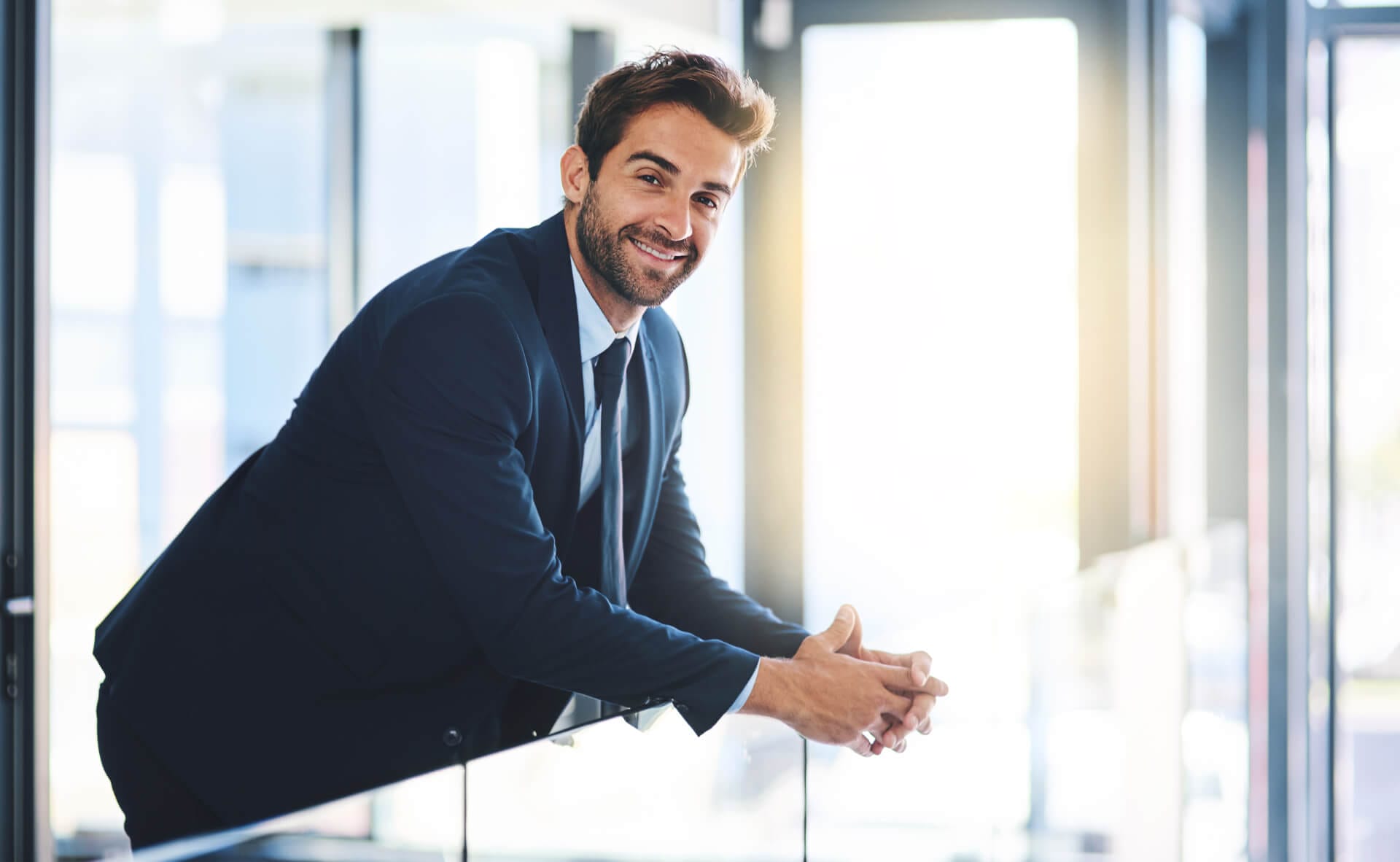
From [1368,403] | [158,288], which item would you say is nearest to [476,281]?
[158,288]

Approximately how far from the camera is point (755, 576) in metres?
3.60

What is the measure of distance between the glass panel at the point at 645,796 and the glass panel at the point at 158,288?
8.73 feet

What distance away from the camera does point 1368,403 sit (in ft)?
13.8

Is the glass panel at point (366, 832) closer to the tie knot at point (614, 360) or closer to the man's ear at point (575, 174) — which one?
→ the tie knot at point (614, 360)

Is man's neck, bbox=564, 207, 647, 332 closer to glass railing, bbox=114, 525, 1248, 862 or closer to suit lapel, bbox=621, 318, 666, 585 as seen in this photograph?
suit lapel, bbox=621, 318, 666, 585

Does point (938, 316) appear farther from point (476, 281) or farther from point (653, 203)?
point (476, 281)

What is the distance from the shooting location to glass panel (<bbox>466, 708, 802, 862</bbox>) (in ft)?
4.07

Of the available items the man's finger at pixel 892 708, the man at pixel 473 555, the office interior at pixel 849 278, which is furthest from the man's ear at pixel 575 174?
the office interior at pixel 849 278

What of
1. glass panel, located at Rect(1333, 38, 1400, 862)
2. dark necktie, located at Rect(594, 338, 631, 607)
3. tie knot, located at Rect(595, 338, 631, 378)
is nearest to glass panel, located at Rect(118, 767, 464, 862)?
dark necktie, located at Rect(594, 338, 631, 607)

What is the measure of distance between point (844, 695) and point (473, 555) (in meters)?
0.44

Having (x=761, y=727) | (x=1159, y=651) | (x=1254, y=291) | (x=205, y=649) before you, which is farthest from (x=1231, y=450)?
(x=205, y=649)

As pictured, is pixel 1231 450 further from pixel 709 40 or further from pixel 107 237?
pixel 107 237

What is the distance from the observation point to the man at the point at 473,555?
1391 mm

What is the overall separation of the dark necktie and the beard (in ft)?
0.22
